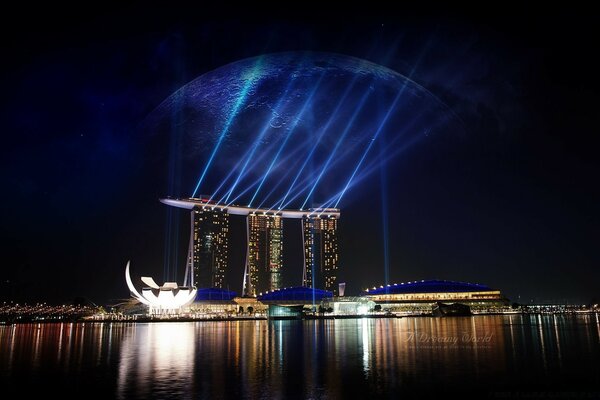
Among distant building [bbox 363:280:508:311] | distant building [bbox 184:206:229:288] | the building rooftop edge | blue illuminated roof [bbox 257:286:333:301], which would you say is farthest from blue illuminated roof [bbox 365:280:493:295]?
distant building [bbox 184:206:229:288]

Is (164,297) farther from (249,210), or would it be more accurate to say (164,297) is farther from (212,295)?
(249,210)

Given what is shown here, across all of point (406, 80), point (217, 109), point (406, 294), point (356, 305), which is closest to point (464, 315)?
point (356, 305)

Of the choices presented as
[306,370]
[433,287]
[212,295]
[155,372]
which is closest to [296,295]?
[212,295]

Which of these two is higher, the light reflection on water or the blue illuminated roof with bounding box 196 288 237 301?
the blue illuminated roof with bounding box 196 288 237 301

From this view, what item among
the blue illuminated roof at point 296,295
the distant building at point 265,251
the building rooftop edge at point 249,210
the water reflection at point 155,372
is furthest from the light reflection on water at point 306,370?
the distant building at point 265,251

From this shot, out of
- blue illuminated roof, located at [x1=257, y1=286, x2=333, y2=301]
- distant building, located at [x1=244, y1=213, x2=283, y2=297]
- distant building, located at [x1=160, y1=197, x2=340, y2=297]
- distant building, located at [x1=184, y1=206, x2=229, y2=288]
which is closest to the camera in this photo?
blue illuminated roof, located at [x1=257, y1=286, x2=333, y2=301]

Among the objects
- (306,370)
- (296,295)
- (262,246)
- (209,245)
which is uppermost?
(262,246)

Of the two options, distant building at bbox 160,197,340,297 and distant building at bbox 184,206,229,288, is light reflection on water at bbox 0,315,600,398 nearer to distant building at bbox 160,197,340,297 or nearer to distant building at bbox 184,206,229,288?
distant building at bbox 184,206,229,288
